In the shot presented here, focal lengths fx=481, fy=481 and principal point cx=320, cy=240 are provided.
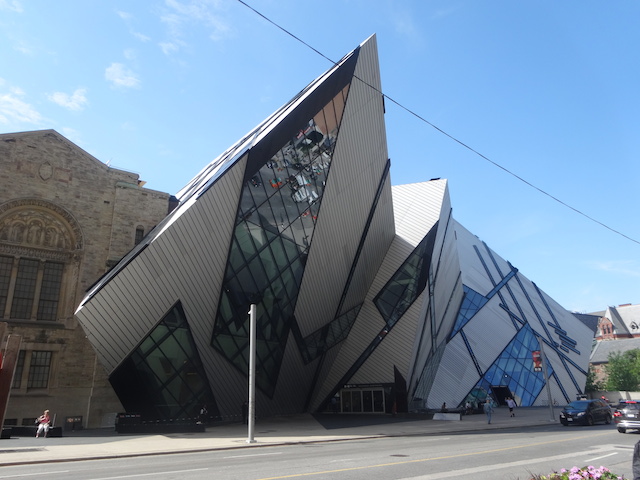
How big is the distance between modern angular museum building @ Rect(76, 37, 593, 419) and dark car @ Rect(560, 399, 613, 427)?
3.86 m

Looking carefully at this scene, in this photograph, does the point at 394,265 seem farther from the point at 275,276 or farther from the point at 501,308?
the point at 501,308

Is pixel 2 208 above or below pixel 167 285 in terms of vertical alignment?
above

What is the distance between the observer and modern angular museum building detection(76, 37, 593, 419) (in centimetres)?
2153

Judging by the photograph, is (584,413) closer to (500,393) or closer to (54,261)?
(500,393)

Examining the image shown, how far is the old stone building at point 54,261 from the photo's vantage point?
27.2m

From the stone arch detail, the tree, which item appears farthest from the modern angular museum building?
the tree

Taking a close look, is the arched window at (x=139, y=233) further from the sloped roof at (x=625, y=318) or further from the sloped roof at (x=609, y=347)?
the sloped roof at (x=625, y=318)

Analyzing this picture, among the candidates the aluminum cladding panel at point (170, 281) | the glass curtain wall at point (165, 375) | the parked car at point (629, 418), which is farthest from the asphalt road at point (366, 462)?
the glass curtain wall at point (165, 375)

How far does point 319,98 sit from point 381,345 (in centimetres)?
1718

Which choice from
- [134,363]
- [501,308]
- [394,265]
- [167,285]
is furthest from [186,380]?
[501,308]

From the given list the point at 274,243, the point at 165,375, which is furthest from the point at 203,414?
the point at 274,243

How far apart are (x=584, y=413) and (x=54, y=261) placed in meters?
31.2

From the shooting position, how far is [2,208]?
27.5 m

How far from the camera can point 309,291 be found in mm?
29812
